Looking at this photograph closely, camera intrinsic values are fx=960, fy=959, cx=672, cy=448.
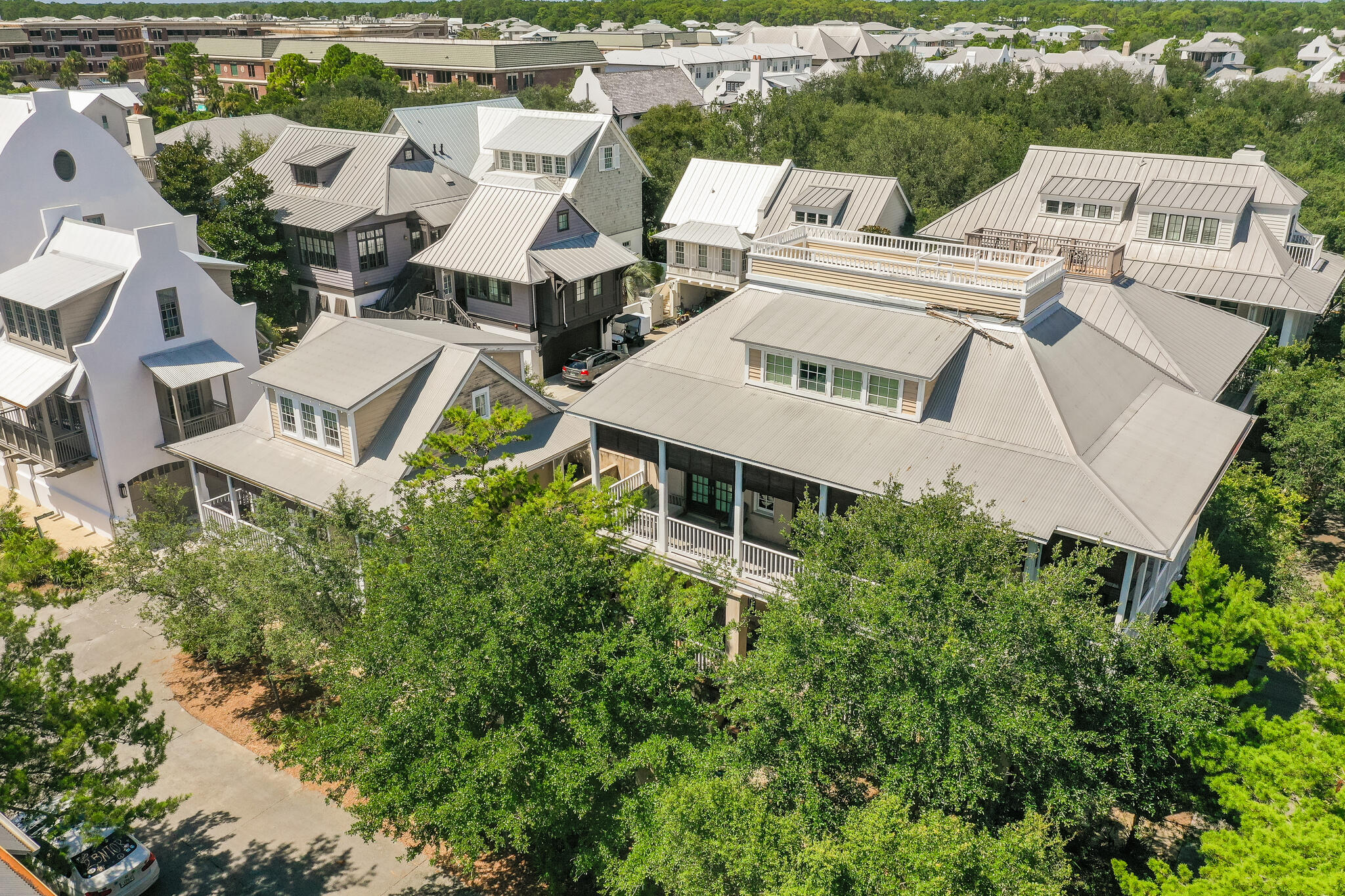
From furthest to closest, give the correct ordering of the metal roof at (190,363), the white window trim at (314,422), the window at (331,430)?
1. the metal roof at (190,363)
2. the window at (331,430)
3. the white window trim at (314,422)

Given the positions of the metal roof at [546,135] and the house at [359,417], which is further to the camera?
the metal roof at [546,135]

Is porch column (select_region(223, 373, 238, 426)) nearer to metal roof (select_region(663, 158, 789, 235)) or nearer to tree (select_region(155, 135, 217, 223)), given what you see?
tree (select_region(155, 135, 217, 223))

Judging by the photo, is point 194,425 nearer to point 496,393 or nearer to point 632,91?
point 496,393

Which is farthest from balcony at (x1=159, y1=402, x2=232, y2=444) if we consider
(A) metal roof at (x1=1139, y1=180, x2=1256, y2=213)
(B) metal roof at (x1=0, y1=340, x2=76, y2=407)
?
(A) metal roof at (x1=1139, y1=180, x2=1256, y2=213)

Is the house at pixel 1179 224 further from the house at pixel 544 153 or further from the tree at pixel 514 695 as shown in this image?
the tree at pixel 514 695

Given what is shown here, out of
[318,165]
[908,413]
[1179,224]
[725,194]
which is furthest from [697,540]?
[318,165]

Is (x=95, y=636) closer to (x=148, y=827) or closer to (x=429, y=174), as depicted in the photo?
(x=148, y=827)

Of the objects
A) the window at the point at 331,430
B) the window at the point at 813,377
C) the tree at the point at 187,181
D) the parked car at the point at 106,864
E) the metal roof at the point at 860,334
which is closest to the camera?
the parked car at the point at 106,864

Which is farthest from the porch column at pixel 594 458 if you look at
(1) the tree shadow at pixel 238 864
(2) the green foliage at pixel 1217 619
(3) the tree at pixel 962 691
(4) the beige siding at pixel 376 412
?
(2) the green foliage at pixel 1217 619
